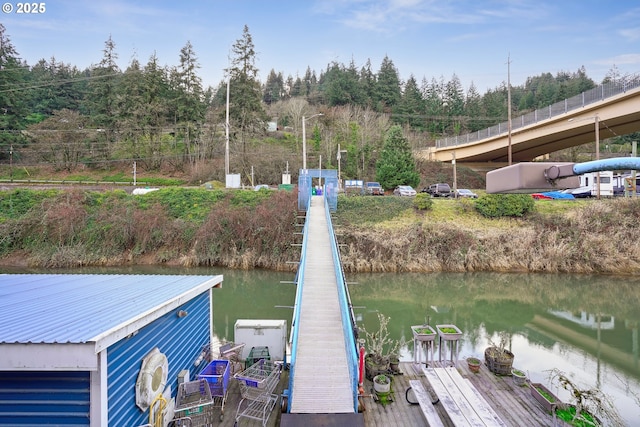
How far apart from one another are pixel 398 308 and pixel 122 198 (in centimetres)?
1981

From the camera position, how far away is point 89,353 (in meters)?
3.95

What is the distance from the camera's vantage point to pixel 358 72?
68375mm

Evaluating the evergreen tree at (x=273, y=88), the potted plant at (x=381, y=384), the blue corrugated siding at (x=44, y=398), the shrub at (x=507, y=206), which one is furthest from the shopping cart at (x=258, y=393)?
the evergreen tree at (x=273, y=88)

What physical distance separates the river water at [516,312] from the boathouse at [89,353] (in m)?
5.32

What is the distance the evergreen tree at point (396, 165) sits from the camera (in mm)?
33500

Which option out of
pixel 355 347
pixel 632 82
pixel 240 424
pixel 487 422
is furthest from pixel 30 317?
pixel 632 82

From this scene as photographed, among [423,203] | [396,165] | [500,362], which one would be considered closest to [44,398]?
[500,362]

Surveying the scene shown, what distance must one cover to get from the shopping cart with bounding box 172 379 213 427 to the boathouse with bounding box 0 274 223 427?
0.19 m

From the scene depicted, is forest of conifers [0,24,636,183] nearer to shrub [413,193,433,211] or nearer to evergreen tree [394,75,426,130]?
evergreen tree [394,75,426,130]

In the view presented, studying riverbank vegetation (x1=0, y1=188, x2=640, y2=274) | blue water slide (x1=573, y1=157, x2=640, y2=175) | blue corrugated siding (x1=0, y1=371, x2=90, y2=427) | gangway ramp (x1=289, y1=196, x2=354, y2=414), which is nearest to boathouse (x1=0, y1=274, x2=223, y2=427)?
blue corrugated siding (x1=0, y1=371, x2=90, y2=427)

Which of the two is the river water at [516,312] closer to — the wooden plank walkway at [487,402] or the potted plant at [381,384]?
the wooden plank walkway at [487,402]

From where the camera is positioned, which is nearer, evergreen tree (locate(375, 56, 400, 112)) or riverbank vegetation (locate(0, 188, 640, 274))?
riverbank vegetation (locate(0, 188, 640, 274))

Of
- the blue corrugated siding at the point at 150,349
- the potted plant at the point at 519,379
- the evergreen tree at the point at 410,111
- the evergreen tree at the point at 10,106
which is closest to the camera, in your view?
the blue corrugated siding at the point at 150,349

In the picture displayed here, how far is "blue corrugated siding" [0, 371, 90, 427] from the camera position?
4316mm
